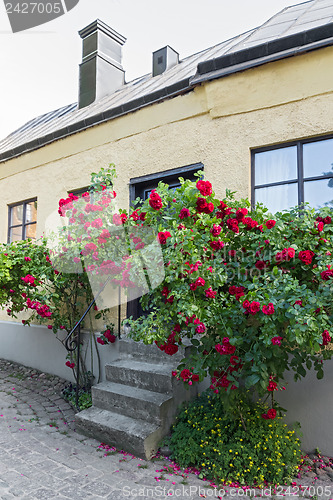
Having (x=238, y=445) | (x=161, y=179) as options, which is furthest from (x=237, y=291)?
(x=161, y=179)

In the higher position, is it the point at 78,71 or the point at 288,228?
the point at 78,71

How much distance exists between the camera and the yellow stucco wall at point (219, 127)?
3590 millimetres

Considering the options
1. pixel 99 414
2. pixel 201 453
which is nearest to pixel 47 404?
pixel 99 414

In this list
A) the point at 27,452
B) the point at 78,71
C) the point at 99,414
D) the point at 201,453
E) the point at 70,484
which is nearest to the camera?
the point at 70,484

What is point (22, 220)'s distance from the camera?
22.9ft

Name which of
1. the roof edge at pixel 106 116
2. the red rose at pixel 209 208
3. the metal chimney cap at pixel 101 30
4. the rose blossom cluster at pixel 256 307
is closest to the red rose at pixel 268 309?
the rose blossom cluster at pixel 256 307

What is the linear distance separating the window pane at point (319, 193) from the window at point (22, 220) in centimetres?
494

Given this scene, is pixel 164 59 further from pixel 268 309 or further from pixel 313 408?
pixel 313 408

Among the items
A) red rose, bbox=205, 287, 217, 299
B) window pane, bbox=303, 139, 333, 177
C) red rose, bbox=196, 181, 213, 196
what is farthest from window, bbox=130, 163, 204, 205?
red rose, bbox=205, 287, 217, 299

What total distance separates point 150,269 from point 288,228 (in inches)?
45.3

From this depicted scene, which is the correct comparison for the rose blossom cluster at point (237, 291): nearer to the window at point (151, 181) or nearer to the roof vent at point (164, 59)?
the window at point (151, 181)

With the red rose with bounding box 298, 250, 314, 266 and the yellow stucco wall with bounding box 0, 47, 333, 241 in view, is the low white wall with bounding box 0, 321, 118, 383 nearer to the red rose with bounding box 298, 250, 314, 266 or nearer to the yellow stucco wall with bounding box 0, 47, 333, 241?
the yellow stucco wall with bounding box 0, 47, 333, 241

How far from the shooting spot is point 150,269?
2836mm

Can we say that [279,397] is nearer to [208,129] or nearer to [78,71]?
[208,129]
